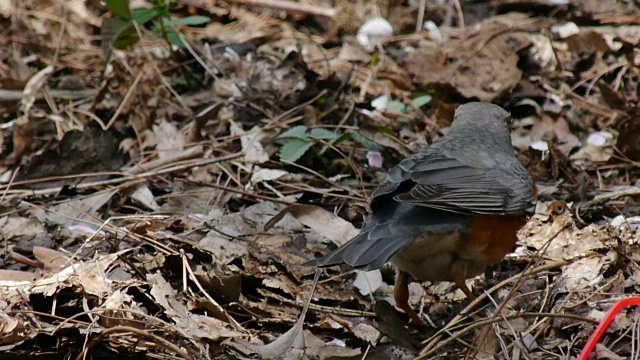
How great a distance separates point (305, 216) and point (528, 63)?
3.17 metres

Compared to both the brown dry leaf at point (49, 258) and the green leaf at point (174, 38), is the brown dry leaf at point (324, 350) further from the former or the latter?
the green leaf at point (174, 38)

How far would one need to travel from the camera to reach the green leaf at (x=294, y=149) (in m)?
5.71

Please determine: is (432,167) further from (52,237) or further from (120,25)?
(120,25)

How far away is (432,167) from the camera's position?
4.54 meters

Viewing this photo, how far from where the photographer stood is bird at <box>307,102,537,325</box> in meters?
4.27

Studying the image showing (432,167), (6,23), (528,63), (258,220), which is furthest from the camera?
(6,23)

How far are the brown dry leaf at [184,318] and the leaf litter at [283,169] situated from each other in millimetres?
11

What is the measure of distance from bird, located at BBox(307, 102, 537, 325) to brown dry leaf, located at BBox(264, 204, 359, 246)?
1.83 feet

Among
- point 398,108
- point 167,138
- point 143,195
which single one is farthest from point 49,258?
point 398,108

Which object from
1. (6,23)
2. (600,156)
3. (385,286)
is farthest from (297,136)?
(6,23)

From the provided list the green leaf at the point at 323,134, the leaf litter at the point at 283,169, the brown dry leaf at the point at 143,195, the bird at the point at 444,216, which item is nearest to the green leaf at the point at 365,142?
the leaf litter at the point at 283,169

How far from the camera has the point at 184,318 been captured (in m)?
4.10

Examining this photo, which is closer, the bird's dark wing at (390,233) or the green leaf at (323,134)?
the bird's dark wing at (390,233)

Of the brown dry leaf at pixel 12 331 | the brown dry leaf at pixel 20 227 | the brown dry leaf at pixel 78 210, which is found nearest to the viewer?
the brown dry leaf at pixel 12 331
